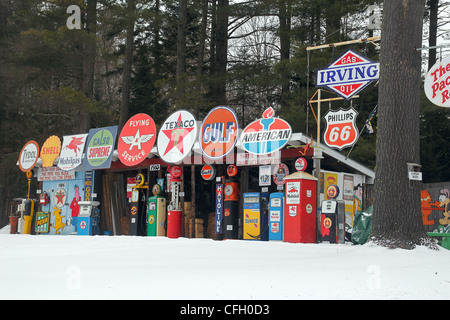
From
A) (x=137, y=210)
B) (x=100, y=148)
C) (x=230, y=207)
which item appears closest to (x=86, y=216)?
(x=137, y=210)

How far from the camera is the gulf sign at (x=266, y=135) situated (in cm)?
1415

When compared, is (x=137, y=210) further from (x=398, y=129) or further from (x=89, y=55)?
(x=89, y=55)

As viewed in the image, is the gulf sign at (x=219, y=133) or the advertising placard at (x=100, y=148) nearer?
the gulf sign at (x=219, y=133)

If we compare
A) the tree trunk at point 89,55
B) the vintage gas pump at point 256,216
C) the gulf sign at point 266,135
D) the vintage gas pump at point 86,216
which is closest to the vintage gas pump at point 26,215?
the vintage gas pump at point 86,216

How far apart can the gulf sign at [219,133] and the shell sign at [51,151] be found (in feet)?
22.5

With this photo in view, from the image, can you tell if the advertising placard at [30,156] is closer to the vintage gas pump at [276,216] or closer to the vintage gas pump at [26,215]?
the vintage gas pump at [26,215]

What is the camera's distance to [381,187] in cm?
992

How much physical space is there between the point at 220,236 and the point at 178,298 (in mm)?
10436

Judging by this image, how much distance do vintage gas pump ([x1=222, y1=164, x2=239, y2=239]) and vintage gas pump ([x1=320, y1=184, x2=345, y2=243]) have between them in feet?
11.0

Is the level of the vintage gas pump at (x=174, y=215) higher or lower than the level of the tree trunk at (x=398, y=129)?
lower

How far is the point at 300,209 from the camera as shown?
43.8 feet

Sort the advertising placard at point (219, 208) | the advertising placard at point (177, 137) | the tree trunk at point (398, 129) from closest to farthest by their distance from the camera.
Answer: the tree trunk at point (398, 129) → the advertising placard at point (177, 137) → the advertising placard at point (219, 208)
